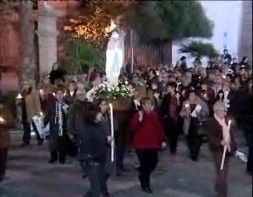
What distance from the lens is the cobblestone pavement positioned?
10.8 m

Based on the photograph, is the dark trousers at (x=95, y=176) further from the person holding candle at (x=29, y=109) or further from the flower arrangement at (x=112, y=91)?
the person holding candle at (x=29, y=109)

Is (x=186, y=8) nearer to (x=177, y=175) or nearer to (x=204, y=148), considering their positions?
(x=177, y=175)

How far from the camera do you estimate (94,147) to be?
9266 mm

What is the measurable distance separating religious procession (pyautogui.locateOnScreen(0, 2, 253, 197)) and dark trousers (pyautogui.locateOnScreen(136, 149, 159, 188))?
0.04 feet

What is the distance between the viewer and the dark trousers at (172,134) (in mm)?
13906

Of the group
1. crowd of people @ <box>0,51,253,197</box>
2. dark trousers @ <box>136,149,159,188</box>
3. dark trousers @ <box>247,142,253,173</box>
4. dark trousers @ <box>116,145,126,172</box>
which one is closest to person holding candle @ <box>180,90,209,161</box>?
Result: crowd of people @ <box>0,51,253,197</box>

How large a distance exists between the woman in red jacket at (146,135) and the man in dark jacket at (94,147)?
1.02 metres

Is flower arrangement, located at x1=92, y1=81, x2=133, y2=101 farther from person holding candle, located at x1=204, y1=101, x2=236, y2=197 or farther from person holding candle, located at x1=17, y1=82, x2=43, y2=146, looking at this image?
person holding candle, located at x1=17, y1=82, x2=43, y2=146

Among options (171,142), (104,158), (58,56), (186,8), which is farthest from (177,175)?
(58,56)

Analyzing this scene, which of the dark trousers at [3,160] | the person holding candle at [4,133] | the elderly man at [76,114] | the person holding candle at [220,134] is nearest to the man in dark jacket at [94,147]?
the person holding candle at [220,134]

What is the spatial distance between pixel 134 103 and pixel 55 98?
1655 mm

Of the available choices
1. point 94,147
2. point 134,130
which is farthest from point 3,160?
point 94,147

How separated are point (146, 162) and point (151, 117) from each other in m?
0.63

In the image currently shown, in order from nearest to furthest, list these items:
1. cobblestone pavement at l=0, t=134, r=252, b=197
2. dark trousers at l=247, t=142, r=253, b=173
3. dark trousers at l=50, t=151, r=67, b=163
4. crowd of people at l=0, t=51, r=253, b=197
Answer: crowd of people at l=0, t=51, r=253, b=197, cobblestone pavement at l=0, t=134, r=252, b=197, dark trousers at l=247, t=142, r=253, b=173, dark trousers at l=50, t=151, r=67, b=163
